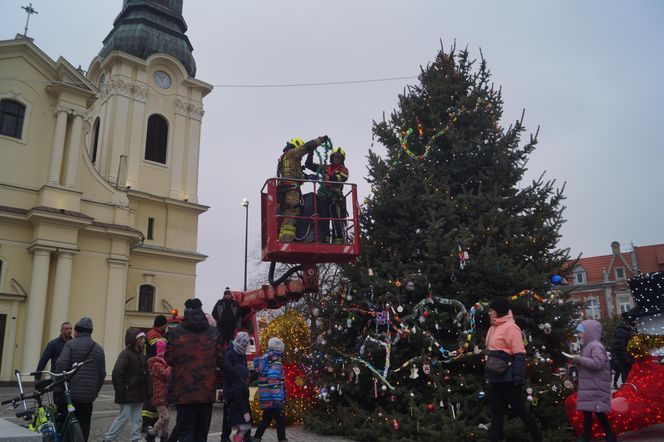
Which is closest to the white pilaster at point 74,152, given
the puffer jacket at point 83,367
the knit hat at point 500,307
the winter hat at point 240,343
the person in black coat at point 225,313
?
the person in black coat at point 225,313

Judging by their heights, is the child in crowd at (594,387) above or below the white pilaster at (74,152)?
below

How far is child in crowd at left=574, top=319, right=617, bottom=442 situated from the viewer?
6.30 metres

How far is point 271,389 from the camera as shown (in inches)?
303

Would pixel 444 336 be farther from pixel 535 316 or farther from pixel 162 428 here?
pixel 162 428

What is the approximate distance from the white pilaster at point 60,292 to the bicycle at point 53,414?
808 inches

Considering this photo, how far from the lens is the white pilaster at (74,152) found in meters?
26.5

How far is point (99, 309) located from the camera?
27.2m

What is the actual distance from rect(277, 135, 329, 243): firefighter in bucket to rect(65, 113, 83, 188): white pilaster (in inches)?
833

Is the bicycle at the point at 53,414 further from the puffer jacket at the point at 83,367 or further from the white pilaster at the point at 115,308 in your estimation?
the white pilaster at the point at 115,308

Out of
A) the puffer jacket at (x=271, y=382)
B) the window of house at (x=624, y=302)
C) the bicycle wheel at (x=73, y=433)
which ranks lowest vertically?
the bicycle wheel at (x=73, y=433)

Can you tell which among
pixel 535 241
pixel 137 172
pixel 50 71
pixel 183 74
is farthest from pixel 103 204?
pixel 535 241

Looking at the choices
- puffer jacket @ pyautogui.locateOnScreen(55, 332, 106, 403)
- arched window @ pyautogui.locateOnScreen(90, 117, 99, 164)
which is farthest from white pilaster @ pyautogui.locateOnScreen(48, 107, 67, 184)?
puffer jacket @ pyautogui.locateOnScreen(55, 332, 106, 403)

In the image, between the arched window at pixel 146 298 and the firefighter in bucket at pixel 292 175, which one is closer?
the firefighter in bucket at pixel 292 175

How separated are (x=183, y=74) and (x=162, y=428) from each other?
32132 mm
